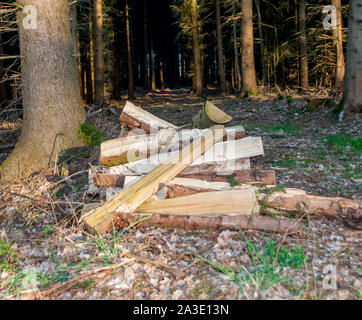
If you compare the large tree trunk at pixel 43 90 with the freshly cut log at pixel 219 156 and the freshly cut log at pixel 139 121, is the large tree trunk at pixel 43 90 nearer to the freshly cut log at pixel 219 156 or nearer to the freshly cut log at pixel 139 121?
the freshly cut log at pixel 139 121

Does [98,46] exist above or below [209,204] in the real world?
above

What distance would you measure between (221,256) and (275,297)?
0.62 meters

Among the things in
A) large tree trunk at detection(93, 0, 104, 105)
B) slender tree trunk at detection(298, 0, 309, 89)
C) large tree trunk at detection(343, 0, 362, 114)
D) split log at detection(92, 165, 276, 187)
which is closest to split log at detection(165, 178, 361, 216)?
split log at detection(92, 165, 276, 187)

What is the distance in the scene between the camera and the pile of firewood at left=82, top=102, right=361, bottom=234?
125 inches

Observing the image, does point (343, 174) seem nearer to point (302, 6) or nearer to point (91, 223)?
point (91, 223)

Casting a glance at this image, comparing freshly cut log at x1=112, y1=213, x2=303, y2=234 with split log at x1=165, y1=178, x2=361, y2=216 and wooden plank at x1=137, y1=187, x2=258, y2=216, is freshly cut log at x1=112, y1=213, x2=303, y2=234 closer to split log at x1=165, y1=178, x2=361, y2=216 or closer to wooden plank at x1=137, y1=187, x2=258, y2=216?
wooden plank at x1=137, y1=187, x2=258, y2=216

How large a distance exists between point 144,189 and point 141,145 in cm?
124

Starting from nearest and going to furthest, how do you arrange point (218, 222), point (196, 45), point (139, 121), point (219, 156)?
point (218, 222) < point (219, 156) < point (139, 121) < point (196, 45)

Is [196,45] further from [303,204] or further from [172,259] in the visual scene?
[172,259]

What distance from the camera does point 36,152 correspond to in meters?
5.27

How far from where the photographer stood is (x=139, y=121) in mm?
5062

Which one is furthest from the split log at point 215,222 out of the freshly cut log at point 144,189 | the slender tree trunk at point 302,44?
the slender tree trunk at point 302,44

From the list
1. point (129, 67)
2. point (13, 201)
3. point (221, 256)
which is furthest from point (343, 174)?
point (129, 67)

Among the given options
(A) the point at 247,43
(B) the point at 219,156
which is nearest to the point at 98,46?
(A) the point at 247,43
